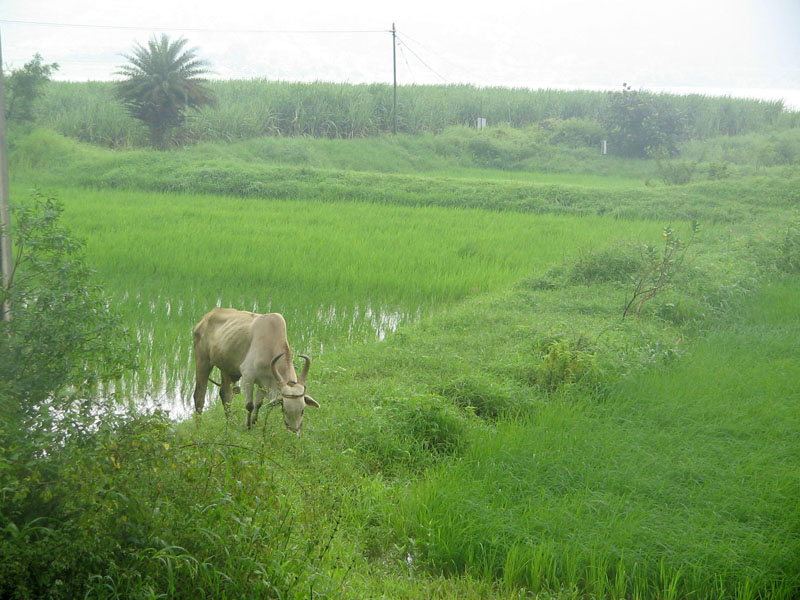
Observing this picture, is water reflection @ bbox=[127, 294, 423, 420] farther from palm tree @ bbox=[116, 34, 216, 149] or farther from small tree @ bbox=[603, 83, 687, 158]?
small tree @ bbox=[603, 83, 687, 158]

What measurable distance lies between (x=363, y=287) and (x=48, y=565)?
5.82m

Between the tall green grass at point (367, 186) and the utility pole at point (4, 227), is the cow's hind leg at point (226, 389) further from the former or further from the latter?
the tall green grass at point (367, 186)

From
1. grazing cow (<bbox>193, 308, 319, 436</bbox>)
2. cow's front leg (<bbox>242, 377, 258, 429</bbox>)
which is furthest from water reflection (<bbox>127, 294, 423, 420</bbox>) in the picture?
cow's front leg (<bbox>242, 377, 258, 429</bbox>)

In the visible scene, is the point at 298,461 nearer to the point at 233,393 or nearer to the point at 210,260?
the point at 233,393

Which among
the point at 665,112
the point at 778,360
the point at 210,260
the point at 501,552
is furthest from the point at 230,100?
the point at 501,552

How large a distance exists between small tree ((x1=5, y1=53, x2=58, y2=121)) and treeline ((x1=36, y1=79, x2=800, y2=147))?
222 cm

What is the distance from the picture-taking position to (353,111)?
22391 millimetres

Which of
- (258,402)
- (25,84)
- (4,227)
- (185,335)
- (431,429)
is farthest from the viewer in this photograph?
(25,84)

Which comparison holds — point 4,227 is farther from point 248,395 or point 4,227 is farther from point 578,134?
point 578,134

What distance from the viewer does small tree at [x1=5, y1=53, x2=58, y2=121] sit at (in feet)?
51.6

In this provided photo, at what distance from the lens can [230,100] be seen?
22.0 metres

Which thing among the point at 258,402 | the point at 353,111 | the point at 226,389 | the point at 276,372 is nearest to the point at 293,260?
the point at 226,389

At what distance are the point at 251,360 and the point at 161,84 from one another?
49.4 ft

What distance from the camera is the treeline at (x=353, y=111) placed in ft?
64.1
